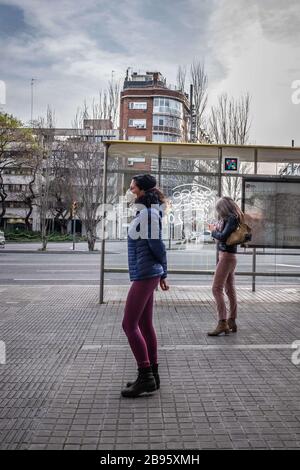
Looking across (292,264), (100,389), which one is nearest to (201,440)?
(100,389)

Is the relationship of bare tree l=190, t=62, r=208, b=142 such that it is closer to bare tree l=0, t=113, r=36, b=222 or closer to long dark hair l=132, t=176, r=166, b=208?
bare tree l=0, t=113, r=36, b=222

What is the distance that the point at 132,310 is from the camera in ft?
13.9

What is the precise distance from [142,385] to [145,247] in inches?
46.0

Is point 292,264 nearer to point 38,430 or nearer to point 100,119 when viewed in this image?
point 38,430

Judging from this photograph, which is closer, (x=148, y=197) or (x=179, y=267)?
(x=148, y=197)

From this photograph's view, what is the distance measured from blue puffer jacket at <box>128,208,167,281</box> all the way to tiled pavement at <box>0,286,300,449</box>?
1.07m

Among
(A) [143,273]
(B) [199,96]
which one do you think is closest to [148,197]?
(A) [143,273]

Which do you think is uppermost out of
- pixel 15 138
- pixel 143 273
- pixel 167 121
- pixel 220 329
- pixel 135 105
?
pixel 135 105

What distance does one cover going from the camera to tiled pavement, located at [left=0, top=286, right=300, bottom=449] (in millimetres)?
3406

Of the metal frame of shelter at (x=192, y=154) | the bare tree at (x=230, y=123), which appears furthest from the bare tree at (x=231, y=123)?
the metal frame of shelter at (x=192, y=154)

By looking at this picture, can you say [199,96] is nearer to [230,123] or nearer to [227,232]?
[230,123]

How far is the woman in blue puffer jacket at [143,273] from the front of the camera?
4223 mm

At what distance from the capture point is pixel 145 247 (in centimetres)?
426
